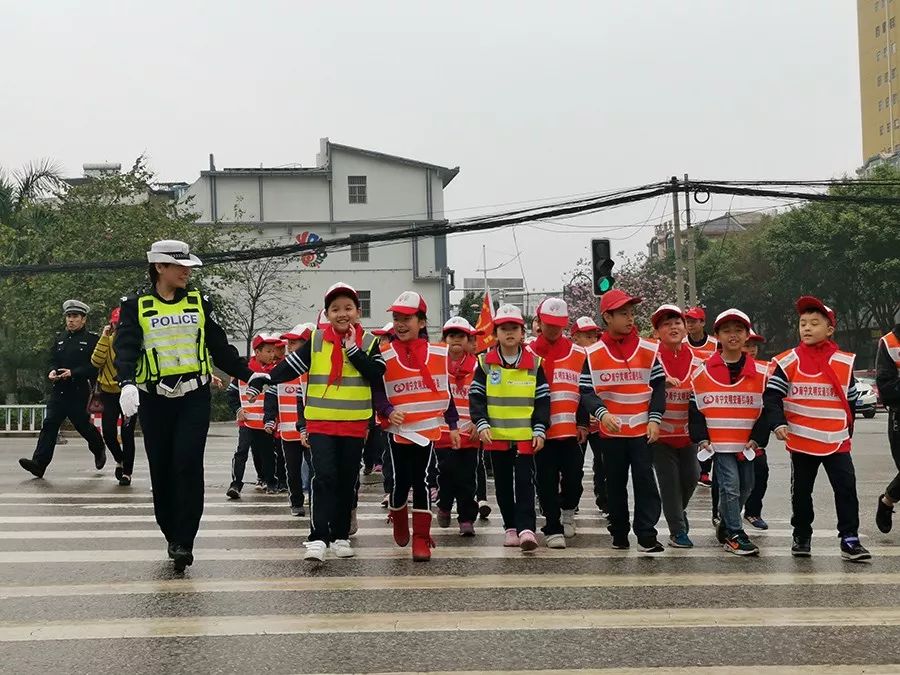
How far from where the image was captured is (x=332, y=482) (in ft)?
25.2

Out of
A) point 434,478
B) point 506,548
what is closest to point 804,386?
point 506,548

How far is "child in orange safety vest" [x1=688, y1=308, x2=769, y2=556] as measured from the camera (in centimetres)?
801

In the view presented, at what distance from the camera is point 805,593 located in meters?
6.42

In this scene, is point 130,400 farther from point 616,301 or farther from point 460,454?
point 616,301

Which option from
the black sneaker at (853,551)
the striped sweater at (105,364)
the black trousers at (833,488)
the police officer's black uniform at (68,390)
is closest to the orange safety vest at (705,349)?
the black trousers at (833,488)

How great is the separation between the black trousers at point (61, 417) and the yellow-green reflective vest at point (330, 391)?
6.84 meters

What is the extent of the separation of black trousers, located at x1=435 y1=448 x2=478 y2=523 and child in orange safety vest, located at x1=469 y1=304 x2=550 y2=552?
0.65m

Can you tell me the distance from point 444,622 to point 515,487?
106 inches

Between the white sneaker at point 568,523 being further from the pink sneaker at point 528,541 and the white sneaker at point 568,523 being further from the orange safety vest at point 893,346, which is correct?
the orange safety vest at point 893,346

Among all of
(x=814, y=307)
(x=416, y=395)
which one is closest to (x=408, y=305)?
(x=416, y=395)

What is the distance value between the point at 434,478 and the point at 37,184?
88.3 ft

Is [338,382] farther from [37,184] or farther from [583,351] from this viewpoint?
[37,184]

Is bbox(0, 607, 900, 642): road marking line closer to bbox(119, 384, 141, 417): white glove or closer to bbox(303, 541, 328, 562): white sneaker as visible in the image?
bbox(303, 541, 328, 562): white sneaker

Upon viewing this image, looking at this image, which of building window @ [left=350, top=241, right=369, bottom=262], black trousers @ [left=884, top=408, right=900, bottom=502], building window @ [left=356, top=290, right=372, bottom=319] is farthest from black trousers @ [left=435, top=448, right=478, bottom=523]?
building window @ [left=350, top=241, right=369, bottom=262]
